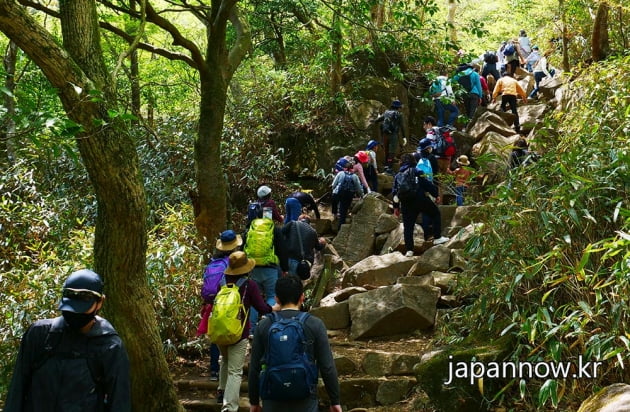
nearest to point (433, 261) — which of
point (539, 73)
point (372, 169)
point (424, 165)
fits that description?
point (424, 165)

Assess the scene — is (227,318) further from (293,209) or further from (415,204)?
(415,204)

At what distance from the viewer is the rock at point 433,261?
8.66 m

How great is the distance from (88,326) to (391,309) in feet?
16.0

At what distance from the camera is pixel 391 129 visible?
46.3 feet

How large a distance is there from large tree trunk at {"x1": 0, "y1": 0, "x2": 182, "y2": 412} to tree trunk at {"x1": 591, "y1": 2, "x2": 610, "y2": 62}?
10873mm

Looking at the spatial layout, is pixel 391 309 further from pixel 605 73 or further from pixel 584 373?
pixel 605 73

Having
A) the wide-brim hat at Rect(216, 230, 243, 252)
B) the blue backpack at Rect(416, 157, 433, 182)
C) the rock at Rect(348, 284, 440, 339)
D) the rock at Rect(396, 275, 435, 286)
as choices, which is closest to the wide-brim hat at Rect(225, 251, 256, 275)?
the wide-brim hat at Rect(216, 230, 243, 252)

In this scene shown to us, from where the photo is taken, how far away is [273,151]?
14.9 metres

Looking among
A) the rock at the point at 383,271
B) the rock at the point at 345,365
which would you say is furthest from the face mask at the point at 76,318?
the rock at the point at 383,271

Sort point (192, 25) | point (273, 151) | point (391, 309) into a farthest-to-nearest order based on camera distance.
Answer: point (192, 25) < point (273, 151) < point (391, 309)

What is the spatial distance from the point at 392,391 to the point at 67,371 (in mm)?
3961

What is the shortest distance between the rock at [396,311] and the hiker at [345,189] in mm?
4189

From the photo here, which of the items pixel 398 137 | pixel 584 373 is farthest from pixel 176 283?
pixel 398 137

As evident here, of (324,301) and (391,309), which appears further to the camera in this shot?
(324,301)
